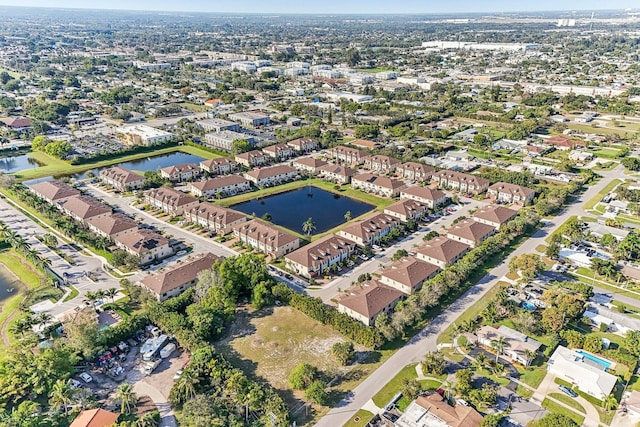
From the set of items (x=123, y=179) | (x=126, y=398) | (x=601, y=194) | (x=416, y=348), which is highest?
(x=123, y=179)

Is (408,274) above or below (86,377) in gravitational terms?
above

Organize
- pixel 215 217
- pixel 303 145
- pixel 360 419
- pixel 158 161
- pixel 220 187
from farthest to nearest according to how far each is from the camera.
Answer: pixel 303 145 → pixel 158 161 → pixel 220 187 → pixel 215 217 → pixel 360 419

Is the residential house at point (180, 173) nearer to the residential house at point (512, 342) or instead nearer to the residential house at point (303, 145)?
the residential house at point (303, 145)

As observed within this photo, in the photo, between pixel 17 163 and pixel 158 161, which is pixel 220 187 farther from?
pixel 17 163

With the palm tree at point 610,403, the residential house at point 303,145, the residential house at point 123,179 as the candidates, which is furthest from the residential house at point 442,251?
the residential house at point 123,179

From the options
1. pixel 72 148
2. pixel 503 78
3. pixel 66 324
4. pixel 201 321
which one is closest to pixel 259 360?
pixel 201 321

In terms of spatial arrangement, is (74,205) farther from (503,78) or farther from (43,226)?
(503,78)

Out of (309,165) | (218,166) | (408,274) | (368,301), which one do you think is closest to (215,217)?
(218,166)
